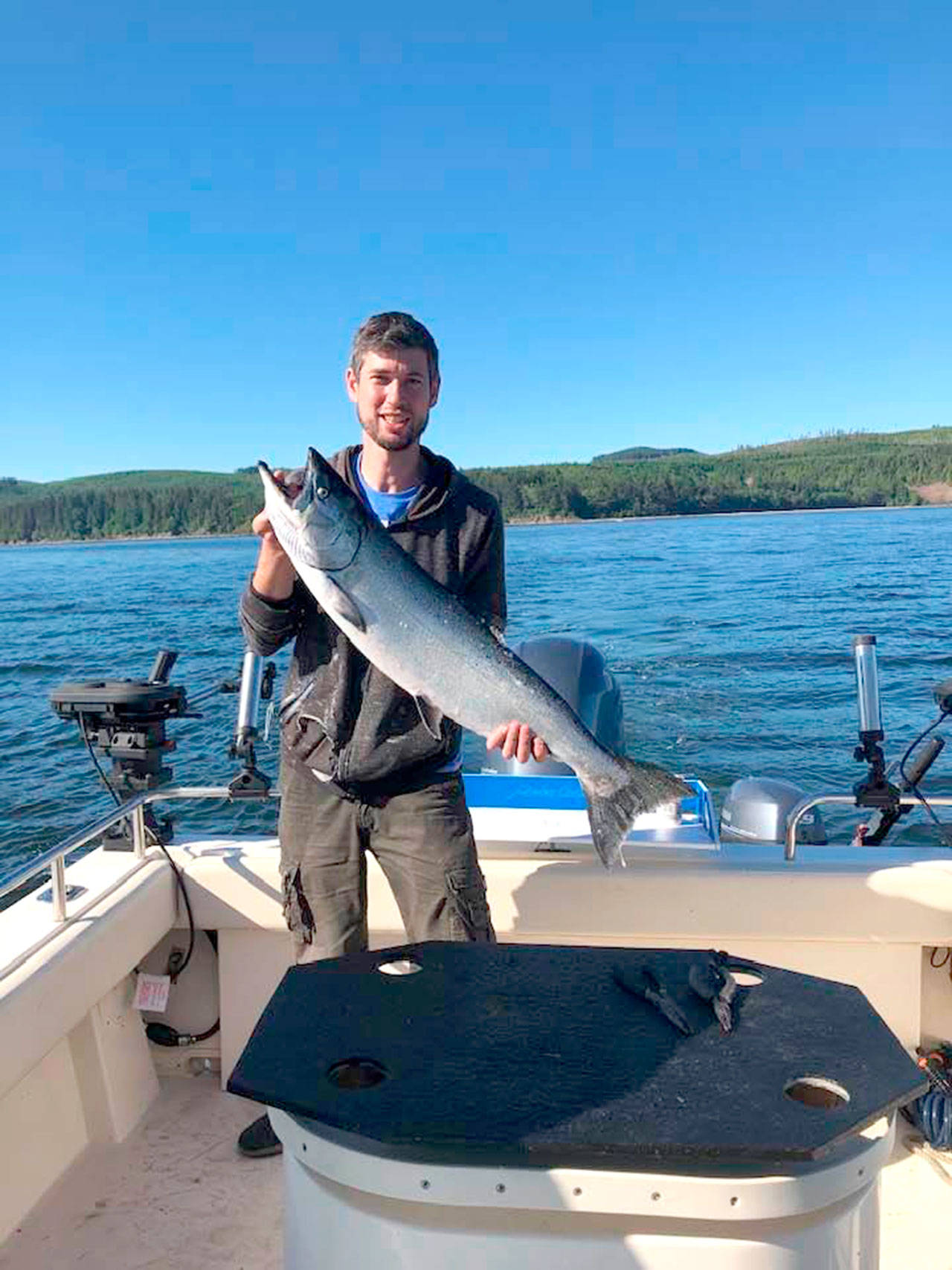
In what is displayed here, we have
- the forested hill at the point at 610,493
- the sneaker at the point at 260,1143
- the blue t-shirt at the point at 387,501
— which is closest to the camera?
the blue t-shirt at the point at 387,501

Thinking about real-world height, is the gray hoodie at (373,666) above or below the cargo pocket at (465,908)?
above

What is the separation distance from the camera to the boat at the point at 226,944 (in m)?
3.06

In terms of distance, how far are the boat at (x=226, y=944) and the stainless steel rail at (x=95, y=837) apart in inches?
0.5

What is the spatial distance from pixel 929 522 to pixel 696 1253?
209 feet

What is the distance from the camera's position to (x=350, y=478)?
310cm

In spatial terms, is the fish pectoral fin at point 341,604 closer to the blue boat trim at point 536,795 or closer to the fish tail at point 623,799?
the fish tail at point 623,799

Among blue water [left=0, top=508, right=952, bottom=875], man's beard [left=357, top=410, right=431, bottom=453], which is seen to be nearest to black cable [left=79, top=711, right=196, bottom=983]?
man's beard [left=357, top=410, right=431, bottom=453]

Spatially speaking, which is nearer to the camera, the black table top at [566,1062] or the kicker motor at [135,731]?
the black table top at [566,1062]

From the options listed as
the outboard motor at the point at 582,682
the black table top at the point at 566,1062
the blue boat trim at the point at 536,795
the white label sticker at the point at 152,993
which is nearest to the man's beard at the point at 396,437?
the black table top at the point at 566,1062

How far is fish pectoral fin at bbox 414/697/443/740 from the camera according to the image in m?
2.89

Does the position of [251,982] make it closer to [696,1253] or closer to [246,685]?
[246,685]

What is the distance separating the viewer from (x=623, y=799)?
111 inches

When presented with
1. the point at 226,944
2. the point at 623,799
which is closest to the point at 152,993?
the point at 226,944

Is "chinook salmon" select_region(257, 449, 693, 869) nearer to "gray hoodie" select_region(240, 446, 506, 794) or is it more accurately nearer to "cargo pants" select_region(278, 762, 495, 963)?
"gray hoodie" select_region(240, 446, 506, 794)
